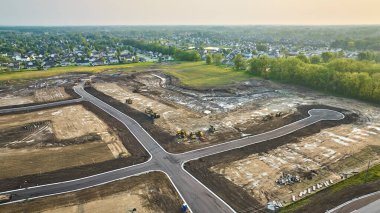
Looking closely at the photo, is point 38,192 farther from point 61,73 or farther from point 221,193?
point 61,73

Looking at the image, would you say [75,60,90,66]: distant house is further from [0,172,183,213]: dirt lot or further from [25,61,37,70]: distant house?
[0,172,183,213]: dirt lot

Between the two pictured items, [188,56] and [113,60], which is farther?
[113,60]

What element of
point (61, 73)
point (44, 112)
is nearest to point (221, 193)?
point (44, 112)

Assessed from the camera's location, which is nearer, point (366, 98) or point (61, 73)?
→ point (366, 98)

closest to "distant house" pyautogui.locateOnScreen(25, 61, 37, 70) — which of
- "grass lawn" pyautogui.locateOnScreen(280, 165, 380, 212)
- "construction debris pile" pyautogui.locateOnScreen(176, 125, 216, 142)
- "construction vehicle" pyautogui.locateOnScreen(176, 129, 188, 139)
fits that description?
"construction vehicle" pyautogui.locateOnScreen(176, 129, 188, 139)

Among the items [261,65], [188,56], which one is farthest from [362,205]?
[188,56]

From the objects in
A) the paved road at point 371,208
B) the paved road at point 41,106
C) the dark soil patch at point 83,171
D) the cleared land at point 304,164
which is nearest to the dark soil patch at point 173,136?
the dark soil patch at point 83,171

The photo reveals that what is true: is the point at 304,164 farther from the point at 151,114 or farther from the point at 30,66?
the point at 30,66

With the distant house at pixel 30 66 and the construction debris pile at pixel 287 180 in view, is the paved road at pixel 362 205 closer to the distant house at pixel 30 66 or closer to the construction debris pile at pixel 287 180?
the construction debris pile at pixel 287 180
